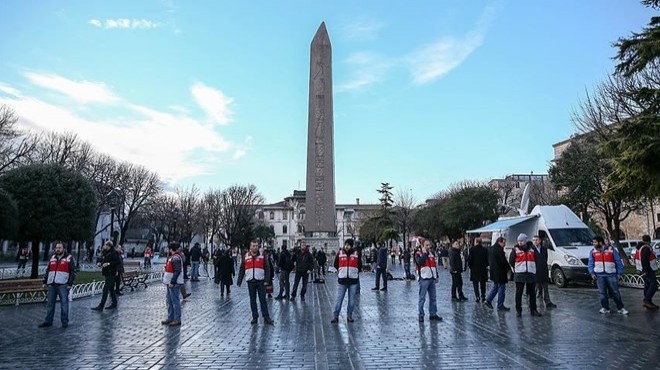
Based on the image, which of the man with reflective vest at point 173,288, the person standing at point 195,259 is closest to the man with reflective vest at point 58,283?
the man with reflective vest at point 173,288

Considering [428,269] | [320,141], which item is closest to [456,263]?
[428,269]

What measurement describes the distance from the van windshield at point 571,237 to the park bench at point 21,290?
16.7 metres

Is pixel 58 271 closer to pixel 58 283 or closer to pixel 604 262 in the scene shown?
pixel 58 283

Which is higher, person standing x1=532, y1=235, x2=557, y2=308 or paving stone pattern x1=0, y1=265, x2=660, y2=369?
person standing x1=532, y1=235, x2=557, y2=308

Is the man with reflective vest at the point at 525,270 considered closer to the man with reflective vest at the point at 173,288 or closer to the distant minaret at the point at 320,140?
the man with reflective vest at the point at 173,288

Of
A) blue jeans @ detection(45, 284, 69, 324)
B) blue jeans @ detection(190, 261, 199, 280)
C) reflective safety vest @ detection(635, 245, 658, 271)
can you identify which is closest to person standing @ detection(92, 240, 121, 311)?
blue jeans @ detection(45, 284, 69, 324)

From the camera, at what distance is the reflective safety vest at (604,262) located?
11445 millimetres

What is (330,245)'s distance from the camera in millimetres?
33906

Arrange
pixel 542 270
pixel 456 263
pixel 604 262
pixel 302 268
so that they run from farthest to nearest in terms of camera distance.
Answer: pixel 302 268, pixel 456 263, pixel 542 270, pixel 604 262

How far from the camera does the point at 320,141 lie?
31.4 meters

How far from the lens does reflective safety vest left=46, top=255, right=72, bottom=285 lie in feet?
35.1

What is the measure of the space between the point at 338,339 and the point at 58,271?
243 inches

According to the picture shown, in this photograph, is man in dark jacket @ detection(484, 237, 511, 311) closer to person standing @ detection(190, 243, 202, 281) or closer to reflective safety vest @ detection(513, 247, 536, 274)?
reflective safety vest @ detection(513, 247, 536, 274)

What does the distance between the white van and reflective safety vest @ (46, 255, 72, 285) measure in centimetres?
1383
